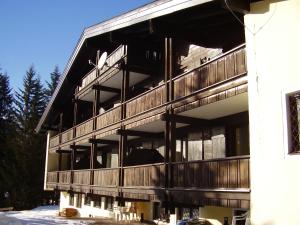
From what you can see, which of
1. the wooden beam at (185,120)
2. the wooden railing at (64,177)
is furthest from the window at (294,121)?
the wooden railing at (64,177)

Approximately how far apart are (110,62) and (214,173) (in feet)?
43.3

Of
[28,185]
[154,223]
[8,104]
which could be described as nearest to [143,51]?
[154,223]

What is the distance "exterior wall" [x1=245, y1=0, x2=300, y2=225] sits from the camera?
31.7 feet

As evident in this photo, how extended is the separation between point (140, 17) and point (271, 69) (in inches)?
295

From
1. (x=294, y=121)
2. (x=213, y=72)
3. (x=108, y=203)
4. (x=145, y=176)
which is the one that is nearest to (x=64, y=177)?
(x=108, y=203)

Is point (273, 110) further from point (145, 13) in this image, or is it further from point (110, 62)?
point (110, 62)

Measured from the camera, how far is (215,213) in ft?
51.9

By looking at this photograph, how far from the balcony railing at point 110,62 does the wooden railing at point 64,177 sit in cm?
614

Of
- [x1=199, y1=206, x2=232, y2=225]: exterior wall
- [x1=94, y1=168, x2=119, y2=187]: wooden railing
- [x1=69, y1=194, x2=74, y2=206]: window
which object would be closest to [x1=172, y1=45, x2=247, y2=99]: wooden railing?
[x1=199, y1=206, x2=232, y2=225]: exterior wall

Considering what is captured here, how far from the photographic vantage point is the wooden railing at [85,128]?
25.0 metres

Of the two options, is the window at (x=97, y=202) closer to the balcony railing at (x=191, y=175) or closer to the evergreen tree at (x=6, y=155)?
the balcony railing at (x=191, y=175)

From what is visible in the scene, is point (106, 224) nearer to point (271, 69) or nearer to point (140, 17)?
point (140, 17)

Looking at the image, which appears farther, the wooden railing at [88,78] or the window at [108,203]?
the wooden railing at [88,78]

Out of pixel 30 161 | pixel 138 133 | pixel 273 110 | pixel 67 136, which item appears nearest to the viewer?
pixel 273 110
